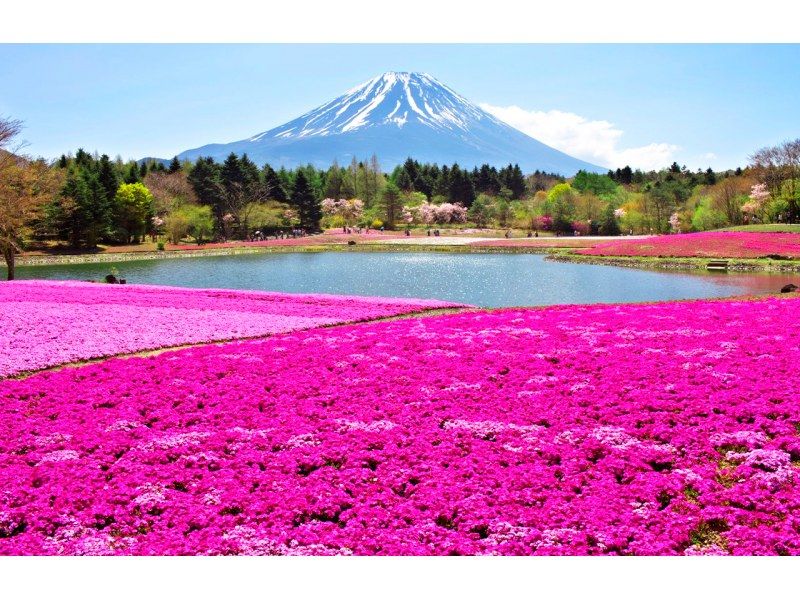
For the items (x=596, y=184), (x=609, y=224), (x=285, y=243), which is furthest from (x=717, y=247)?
(x=596, y=184)

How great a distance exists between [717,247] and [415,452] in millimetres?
48758

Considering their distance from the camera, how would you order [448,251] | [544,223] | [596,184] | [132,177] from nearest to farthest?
[448,251]
[132,177]
[544,223]
[596,184]

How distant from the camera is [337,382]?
1238 centimetres

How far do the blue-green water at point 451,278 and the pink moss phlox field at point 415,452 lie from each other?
17.7 metres

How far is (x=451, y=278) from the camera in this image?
40906 mm

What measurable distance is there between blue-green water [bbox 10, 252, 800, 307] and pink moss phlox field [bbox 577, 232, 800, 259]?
723cm

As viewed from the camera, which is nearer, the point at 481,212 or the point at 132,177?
the point at 132,177

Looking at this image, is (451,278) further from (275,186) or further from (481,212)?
(481,212)

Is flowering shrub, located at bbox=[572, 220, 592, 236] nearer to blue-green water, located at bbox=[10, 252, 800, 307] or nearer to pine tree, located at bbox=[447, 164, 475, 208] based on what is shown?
pine tree, located at bbox=[447, 164, 475, 208]

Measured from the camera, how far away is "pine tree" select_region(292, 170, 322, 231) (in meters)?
106

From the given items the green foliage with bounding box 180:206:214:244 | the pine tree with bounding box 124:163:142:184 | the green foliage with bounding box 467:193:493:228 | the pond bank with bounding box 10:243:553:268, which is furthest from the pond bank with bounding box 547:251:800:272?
the pine tree with bounding box 124:163:142:184

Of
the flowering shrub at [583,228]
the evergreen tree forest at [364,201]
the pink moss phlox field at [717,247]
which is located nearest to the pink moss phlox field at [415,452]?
the pink moss phlox field at [717,247]

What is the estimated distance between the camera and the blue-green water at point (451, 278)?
1276 inches

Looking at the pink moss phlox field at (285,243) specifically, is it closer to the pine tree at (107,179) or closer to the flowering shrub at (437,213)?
the pine tree at (107,179)
